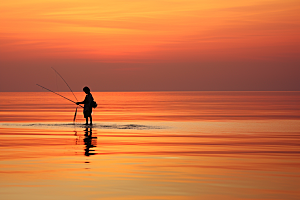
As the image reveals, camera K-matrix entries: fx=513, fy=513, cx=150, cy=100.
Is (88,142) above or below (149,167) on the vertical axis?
above

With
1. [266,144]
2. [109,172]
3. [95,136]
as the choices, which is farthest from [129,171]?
[95,136]

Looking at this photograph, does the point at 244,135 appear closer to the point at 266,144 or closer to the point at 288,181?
the point at 266,144

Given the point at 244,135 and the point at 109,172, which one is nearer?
the point at 109,172

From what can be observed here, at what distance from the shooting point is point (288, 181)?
1005 centimetres

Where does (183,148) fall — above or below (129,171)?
above

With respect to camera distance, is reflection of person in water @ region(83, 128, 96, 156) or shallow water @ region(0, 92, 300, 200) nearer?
shallow water @ region(0, 92, 300, 200)

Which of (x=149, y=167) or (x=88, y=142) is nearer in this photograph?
(x=149, y=167)

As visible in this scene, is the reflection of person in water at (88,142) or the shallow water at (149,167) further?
the reflection of person in water at (88,142)

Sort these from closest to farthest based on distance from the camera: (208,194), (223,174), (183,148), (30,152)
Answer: (208,194) < (223,174) < (30,152) < (183,148)

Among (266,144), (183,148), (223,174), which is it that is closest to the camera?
(223,174)

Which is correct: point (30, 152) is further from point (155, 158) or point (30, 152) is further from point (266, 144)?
point (266, 144)

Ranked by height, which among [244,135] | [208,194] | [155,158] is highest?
[244,135]

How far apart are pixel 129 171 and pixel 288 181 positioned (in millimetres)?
3358

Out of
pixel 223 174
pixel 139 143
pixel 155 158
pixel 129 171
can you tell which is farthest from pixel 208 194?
pixel 139 143
